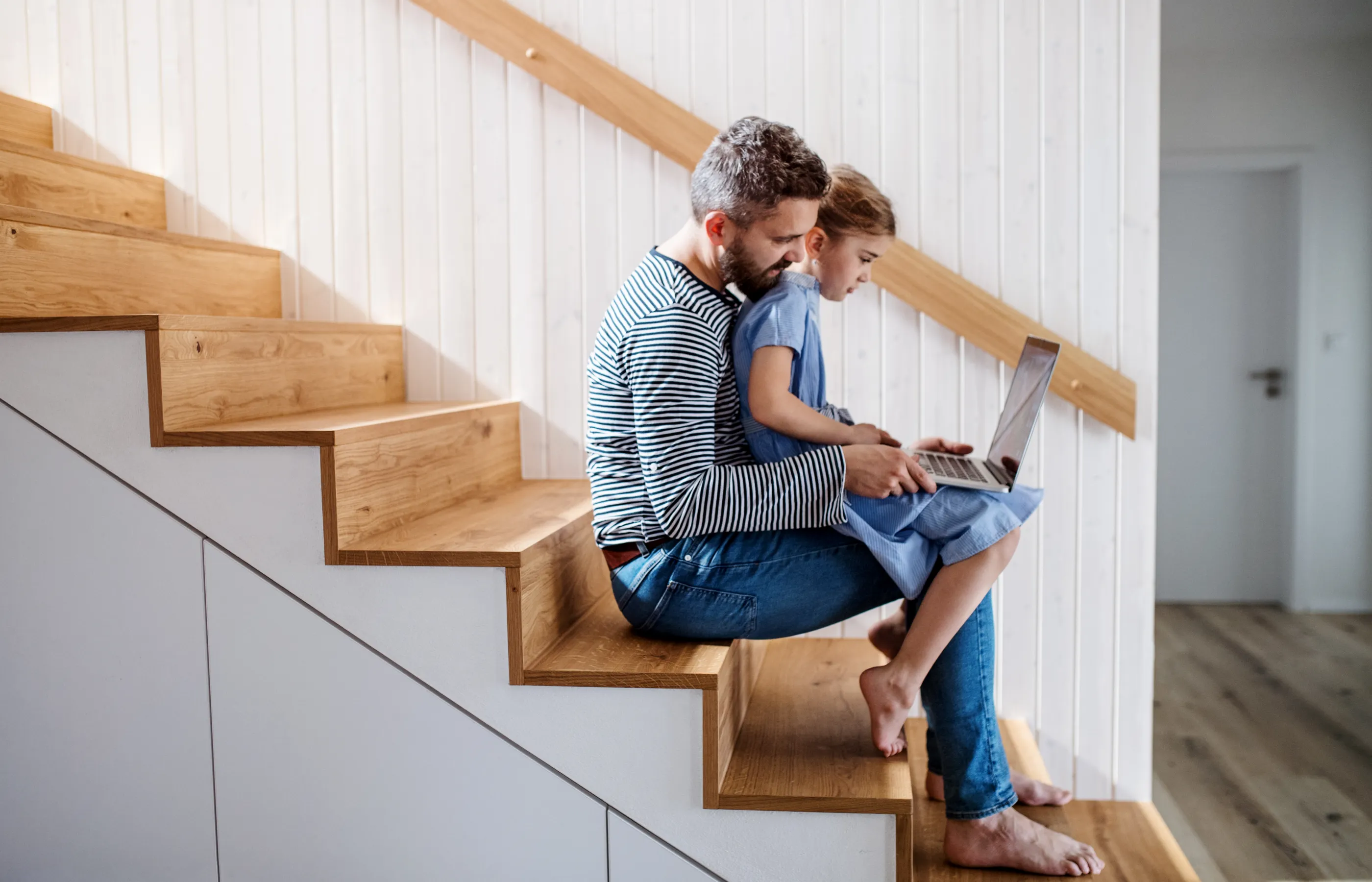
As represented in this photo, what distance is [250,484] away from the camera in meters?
1.49

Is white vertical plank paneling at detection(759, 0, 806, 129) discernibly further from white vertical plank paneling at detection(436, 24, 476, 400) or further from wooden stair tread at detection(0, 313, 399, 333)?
wooden stair tread at detection(0, 313, 399, 333)

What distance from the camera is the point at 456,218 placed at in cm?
222

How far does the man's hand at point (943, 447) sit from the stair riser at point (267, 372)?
113cm

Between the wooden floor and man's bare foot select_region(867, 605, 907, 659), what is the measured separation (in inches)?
35.9

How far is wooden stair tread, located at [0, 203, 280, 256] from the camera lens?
64.2 inches

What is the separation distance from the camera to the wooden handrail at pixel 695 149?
2076 millimetres

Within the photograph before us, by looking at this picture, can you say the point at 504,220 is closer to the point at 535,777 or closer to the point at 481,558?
the point at 481,558

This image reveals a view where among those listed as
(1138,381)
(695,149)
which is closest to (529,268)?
(695,149)

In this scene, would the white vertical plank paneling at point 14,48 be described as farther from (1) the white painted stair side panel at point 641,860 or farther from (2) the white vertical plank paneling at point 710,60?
(1) the white painted stair side panel at point 641,860

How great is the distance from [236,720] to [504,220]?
118cm

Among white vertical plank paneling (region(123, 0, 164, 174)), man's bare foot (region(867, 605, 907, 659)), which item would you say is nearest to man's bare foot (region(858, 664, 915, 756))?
man's bare foot (region(867, 605, 907, 659))

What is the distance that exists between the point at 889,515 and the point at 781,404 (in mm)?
221

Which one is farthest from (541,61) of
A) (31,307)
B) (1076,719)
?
(1076,719)

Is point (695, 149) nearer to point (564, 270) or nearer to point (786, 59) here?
point (786, 59)
